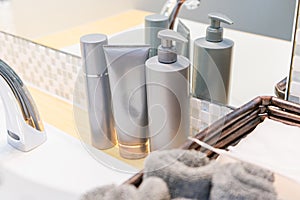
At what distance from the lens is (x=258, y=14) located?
626mm

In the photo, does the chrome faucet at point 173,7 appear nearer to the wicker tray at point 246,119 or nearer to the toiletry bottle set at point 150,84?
the toiletry bottle set at point 150,84

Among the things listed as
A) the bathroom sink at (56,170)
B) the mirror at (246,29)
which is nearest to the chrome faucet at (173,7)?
the mirror at (246,29)

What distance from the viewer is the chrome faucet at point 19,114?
2.26 ft

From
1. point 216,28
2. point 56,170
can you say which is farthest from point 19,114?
point 216,28

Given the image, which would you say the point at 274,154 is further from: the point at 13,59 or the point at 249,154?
the point at 13,59

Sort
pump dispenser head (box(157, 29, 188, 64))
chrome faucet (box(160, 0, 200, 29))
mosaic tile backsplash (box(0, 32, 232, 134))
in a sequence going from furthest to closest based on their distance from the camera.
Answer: mosaic tile backsplash (box(0, 32, 232, 134))
chrome faucet (box(160, 0, 200, 29))
pump dispenser head (box(157, 29, 188, 64))

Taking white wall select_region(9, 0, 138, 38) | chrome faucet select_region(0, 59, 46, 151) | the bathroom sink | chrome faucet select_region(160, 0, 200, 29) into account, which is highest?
chrome faucet select_region(160, 0, 200, 29)

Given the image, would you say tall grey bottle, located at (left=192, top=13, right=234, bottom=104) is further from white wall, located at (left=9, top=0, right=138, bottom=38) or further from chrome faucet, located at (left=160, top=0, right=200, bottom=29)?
white wall, located at (left=9, top=0, right=138, bottom=38)

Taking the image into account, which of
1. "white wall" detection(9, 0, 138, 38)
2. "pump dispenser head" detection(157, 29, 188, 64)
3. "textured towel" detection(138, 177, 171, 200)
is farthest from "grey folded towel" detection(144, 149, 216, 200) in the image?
"white wall" detection(9, 0, 138, 38)

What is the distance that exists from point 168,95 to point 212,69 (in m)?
0.11

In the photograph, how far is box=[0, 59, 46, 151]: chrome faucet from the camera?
0.69 meters

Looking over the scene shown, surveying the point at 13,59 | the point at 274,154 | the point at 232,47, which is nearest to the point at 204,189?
the point at 274,154

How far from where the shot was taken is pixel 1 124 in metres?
0.82

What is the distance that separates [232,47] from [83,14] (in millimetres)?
335
